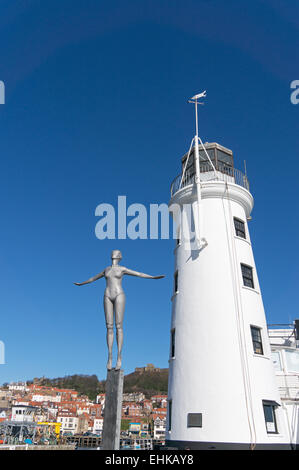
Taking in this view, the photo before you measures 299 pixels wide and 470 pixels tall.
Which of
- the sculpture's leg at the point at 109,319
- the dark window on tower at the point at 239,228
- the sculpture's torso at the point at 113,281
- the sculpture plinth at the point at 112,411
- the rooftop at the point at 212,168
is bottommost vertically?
the sculpture plinth at the point at 112,411

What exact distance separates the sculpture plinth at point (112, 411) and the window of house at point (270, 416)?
11.2 metres

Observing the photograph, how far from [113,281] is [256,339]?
12119 mm

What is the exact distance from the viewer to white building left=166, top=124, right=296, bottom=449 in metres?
17.0

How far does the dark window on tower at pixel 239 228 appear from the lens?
2290cm

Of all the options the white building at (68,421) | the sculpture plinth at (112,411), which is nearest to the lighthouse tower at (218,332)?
the sculpture plinth at (112,411)

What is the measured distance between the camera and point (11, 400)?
174500 mm

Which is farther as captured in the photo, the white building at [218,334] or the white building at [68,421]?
the white building at [68,421]

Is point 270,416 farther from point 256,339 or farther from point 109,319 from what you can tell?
point 109,319

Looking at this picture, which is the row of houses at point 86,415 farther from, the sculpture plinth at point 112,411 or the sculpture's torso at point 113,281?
the sculpture's torso at point 113,281

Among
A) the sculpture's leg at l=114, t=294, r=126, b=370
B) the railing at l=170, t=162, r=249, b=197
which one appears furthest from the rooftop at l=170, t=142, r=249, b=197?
the sculpture's leg at l=114, t=294, r=126, b=370

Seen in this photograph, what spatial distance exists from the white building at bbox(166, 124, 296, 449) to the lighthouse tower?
0.15 feet

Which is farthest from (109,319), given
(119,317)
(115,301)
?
(115,301)
